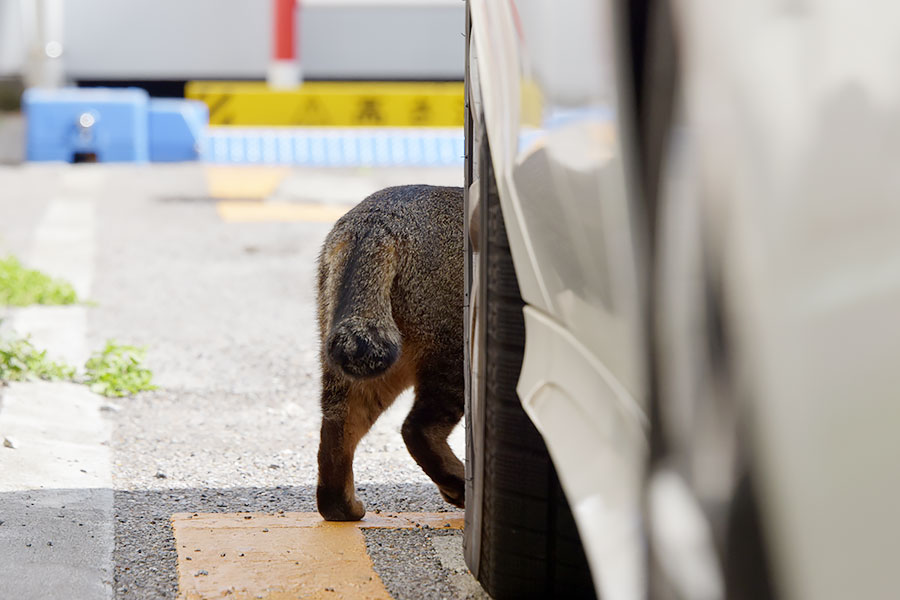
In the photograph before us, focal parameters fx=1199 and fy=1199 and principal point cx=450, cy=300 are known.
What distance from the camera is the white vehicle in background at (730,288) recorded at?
79 centimetres

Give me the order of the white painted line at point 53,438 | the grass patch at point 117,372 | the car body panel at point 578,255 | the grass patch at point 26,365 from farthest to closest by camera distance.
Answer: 1. the grass patch at point 117,372
2. the grass patch at point 26,365
3. the white painted line at point 53,438
4. the car body panel at point 578,255

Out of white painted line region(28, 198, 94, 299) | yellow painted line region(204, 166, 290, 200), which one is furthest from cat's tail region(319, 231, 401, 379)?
yellow painted line region(204, 166, 290, 200)

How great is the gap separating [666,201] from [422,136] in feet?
39.0

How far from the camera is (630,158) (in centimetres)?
116

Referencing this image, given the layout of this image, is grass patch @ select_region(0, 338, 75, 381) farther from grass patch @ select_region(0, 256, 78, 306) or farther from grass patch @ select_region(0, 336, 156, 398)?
grass patch @ select_region(0, 256, 78, 306)

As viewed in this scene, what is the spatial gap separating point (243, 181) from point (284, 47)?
4745 mm

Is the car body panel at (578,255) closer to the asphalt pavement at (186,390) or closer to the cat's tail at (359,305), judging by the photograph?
the cat's tail at (359,305)

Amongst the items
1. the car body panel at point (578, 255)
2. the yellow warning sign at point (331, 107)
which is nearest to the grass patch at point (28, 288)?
the car body panel at point (578, 255)

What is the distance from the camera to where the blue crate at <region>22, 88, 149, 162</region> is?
12383 millimetres

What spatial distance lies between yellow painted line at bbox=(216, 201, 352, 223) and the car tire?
6.80 meters

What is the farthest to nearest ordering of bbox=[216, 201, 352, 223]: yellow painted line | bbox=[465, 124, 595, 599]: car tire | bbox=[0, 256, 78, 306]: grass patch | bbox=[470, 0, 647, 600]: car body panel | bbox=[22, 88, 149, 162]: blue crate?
bbox=[22, 88, 149, 162]: blue crate
bbox=[216, 201, 352, 223]: yellow painted line
bbox=[0, 256, 78, 306]: grass patch
bbox=[465, 124, 595, 599]: car tire
bbox=[470, 0, 647, 600]: car body panel

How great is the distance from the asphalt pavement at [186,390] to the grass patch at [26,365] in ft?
0.48

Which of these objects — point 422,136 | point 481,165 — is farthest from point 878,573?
point 422,136

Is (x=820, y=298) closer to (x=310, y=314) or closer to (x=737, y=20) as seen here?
(x=737, y=20)
